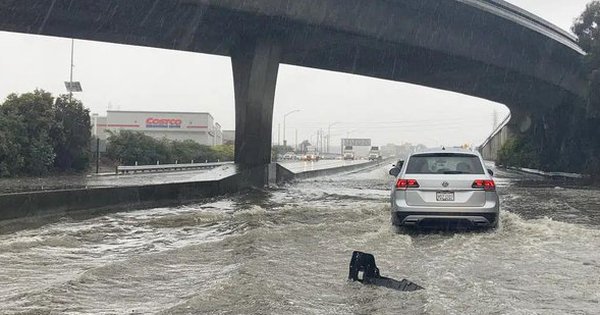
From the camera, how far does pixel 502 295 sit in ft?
19.2

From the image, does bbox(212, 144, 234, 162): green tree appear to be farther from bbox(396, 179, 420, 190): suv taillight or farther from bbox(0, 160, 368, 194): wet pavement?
bbox(396, 179, 420, 190): suv taillight

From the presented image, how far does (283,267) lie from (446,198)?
395 cm

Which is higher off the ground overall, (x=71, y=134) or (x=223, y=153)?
(x=71, y=134)

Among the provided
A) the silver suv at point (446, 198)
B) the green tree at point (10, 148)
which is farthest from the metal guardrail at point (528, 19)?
the green tree at point (10, 148)

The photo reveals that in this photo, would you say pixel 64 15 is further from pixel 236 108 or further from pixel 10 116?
pixel 10 116

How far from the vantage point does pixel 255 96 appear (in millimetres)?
26453

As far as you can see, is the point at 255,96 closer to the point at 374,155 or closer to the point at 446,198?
Answer: the point at 446,198

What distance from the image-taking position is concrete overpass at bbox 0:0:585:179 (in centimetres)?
Result: 2322

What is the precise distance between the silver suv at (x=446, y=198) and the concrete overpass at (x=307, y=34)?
47.0ft

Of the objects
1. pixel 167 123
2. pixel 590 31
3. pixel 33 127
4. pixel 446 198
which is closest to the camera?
pixel 446 198

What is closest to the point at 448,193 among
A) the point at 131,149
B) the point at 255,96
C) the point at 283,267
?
the point at 283,267

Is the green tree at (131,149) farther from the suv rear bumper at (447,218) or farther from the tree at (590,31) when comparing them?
the suv rear bumper at (447,218)

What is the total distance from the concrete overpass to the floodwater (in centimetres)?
1342

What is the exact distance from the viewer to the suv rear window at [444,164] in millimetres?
10336
